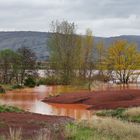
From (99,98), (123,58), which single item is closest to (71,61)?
(123,58)

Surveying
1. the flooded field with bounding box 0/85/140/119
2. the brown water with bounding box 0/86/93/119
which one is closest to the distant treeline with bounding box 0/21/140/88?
the flooded field with bounding box 0/85/140/119

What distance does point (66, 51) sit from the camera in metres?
72.2

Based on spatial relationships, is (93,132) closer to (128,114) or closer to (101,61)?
(128,114)

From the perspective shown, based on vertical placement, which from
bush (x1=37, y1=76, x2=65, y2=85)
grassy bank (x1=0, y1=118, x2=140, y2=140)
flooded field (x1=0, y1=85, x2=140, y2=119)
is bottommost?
flooded field (x1=0, y1=85, x2=140, y2=119)

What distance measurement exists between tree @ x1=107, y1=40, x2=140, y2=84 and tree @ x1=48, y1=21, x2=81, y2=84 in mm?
6491

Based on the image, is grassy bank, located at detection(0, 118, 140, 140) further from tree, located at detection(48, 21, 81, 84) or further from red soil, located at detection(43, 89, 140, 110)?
tree, located at detection(48, 21, 81, 84)

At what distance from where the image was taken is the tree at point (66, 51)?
72000 millimetres

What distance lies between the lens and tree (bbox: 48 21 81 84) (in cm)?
7200

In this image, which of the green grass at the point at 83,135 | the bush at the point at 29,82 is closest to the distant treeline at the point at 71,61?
the bush at the point at 29,82

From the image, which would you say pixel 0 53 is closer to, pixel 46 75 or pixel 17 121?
pixel 46 75

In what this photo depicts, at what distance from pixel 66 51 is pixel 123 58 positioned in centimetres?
988

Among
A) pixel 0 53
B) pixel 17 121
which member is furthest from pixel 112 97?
pixel 0 53

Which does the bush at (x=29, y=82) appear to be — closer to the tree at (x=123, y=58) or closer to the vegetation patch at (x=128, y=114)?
the tree at (x=123, y=58)

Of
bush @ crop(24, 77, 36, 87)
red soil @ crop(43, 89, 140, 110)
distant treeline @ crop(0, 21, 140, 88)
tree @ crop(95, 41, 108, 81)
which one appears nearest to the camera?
red soil @ crop(43, 89, 140, 110)
